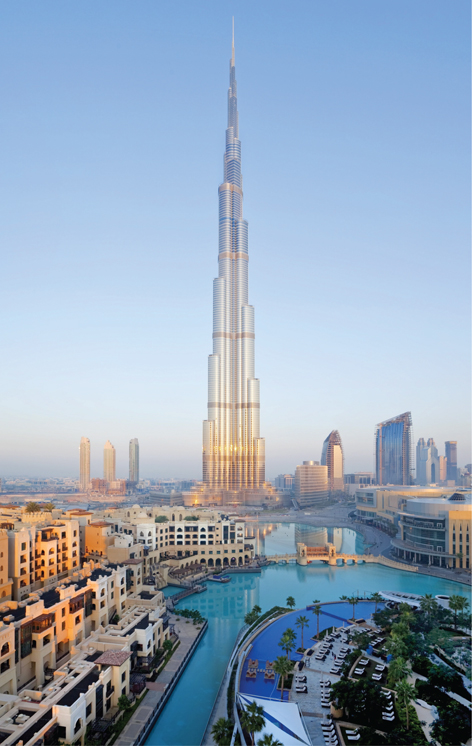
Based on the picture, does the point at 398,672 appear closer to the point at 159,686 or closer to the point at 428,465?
the point at 159,686

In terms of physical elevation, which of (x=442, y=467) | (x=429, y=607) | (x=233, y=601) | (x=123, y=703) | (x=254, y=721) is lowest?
(x=442, y=467)

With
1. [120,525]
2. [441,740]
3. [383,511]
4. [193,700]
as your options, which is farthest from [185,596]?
[383,511]

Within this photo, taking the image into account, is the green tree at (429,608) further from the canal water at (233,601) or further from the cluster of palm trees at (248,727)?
the cluster of palm trees at (248,727)

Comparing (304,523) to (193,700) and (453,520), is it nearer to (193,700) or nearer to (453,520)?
(453,520)

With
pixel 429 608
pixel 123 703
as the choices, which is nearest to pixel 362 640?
pixel 429 608

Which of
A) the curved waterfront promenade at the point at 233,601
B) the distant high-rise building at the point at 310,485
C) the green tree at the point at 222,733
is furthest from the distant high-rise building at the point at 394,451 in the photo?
the green tree at the point at 222,733

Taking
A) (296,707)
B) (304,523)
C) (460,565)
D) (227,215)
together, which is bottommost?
(304,523)
